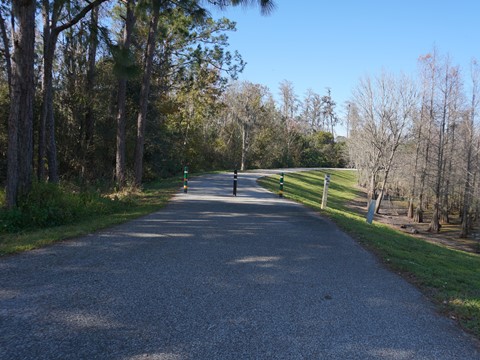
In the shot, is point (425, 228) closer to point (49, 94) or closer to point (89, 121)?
point (89, 121)

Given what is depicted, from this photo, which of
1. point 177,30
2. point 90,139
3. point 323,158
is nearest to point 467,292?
point 177,30

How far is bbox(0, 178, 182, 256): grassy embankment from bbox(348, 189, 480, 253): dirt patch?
18376 mm

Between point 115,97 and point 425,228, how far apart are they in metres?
25.7

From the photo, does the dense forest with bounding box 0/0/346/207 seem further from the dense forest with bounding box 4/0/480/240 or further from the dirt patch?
the dirt patch

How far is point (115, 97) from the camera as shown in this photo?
2002 cm

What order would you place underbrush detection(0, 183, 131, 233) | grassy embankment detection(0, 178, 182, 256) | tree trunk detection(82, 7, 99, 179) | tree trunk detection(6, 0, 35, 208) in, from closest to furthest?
grassy embankment detection(0, 178, 182, 256)
underbrush detection(0, 183, 131, 233)
tree trunk detection(6, 0, 35, 208)
tree trunk detection(82, 7, 99, 179)

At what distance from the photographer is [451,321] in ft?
13.4

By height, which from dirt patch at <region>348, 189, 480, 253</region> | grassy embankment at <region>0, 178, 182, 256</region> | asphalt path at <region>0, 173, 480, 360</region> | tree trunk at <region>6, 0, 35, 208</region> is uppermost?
tree trunk at <region>6, 0, 35, 208</region>

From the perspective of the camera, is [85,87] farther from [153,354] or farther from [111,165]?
[153,354]

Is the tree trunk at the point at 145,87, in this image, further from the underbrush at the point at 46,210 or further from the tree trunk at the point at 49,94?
the underbrush at the point at 46,210

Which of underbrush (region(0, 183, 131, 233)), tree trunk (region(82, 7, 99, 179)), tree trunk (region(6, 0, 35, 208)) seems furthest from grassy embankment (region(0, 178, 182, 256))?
tree trunk (region(82, 7, 99, 179))

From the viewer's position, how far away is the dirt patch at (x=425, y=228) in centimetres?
→ 2318

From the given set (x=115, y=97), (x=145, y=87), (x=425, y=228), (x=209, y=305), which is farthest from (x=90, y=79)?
(x=425, y=228)

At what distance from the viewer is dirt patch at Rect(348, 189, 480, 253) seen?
76.0 feet
